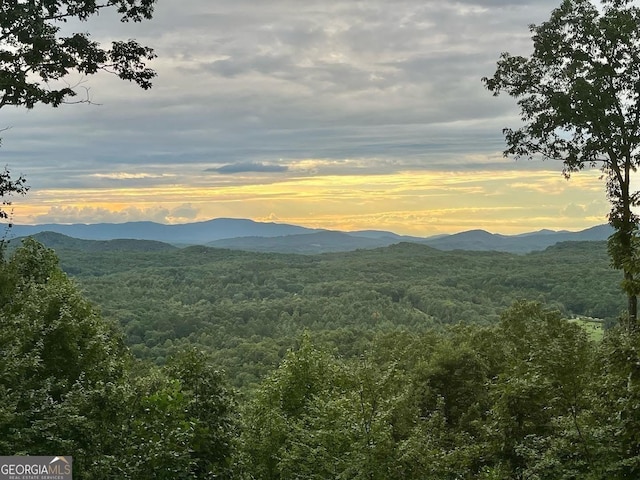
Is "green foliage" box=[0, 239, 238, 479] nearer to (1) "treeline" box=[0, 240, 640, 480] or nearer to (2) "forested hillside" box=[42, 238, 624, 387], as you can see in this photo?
(1) "treeline" box=[0, 240, 640, 480]

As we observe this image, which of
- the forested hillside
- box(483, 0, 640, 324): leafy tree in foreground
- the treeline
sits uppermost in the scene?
box(483, 0, 640, 324): leafy tree in foreground

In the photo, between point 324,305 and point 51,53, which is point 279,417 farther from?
point 324,305

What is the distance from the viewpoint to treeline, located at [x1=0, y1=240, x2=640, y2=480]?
35.8 ft

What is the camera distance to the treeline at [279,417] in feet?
35.8

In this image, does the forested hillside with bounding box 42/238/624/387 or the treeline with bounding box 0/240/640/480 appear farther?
the forested hillside with bounding box 42/238/624/387

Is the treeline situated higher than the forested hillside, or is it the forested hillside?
the treeline

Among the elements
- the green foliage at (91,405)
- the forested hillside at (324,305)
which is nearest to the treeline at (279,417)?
the green foliage at (91,405)

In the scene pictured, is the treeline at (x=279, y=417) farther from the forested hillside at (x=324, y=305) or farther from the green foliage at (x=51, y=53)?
the forested hillside at (x=324, y=305)

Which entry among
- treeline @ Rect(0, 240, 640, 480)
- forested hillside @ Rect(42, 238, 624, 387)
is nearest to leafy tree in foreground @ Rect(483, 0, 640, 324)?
treeline @ Rect(0, 240, 640, 480)

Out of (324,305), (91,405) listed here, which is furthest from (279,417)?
(324,305)

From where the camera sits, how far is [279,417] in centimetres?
1633

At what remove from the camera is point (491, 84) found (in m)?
18.9

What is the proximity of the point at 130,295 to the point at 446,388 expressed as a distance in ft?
474

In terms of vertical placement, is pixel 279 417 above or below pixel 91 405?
below
